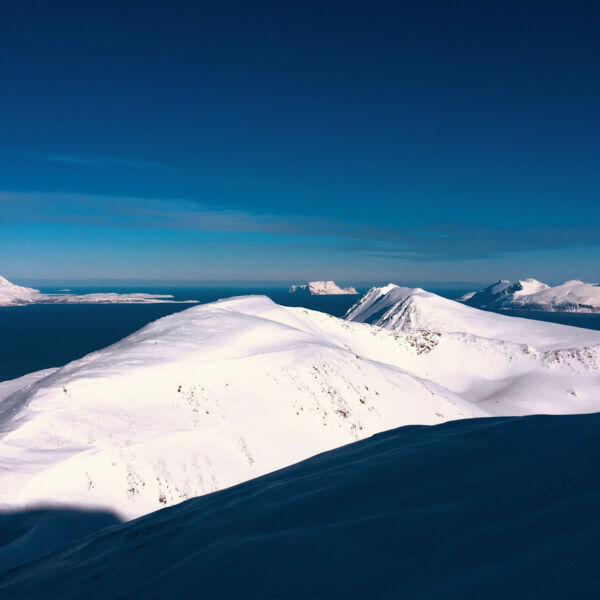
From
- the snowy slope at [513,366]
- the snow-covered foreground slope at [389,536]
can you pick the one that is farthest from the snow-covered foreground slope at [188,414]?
the snowy slope at [513,366]

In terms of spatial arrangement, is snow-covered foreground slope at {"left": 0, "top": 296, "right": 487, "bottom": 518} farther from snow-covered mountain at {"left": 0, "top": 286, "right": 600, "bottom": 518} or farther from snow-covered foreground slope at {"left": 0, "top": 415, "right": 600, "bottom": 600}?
snow-covered foreground slope at {"left": 0, "top": 415, "right": 600, "bottom": 600}

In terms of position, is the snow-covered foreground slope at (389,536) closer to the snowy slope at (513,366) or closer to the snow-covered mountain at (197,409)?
the snow-covered mountain at (197,409)

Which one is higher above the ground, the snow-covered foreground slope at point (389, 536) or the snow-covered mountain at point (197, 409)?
the snow-covered foreground slope at point (389, 536)

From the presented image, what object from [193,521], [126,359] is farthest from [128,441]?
[193,521]

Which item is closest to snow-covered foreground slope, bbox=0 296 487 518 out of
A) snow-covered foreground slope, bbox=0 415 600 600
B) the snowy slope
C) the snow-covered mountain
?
the snow-covered mountain

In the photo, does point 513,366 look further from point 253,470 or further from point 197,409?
point 197,409

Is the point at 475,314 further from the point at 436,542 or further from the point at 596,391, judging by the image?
the point at 436,542

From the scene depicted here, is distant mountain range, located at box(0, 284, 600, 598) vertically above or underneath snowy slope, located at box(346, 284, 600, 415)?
above
